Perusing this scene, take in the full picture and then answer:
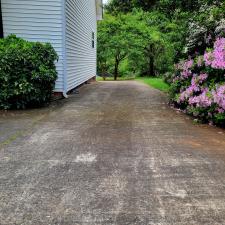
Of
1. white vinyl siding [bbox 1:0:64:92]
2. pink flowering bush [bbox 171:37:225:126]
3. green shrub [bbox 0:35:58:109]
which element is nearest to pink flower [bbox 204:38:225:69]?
pink flowering bush [bbox 171:37:225:126]

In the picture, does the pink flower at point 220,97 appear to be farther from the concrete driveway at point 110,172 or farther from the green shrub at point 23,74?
the green shrub at point 23,74

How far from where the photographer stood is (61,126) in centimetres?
636

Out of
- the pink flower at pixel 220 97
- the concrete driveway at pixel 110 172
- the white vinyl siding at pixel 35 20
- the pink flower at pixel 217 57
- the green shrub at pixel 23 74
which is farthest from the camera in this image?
the white vinyl siding at pixel 35 20

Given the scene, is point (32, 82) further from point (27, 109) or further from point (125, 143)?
point (125, 143)

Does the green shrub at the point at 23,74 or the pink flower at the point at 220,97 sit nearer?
the pink flower at the point at 220,97

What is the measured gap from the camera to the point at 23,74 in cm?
781

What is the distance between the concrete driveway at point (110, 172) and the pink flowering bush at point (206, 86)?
353 mm

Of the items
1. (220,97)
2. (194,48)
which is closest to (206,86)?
(220,97)

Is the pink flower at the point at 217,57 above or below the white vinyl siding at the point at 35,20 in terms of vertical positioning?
below

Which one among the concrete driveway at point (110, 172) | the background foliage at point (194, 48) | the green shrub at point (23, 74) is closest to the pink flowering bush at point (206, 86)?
the background foliage at point (194, 48)

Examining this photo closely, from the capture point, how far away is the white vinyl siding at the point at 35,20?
382 inches

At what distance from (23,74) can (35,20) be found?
270cm

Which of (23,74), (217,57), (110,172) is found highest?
Answer: (217,57)

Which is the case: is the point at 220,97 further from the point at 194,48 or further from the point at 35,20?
the point at 35,20
